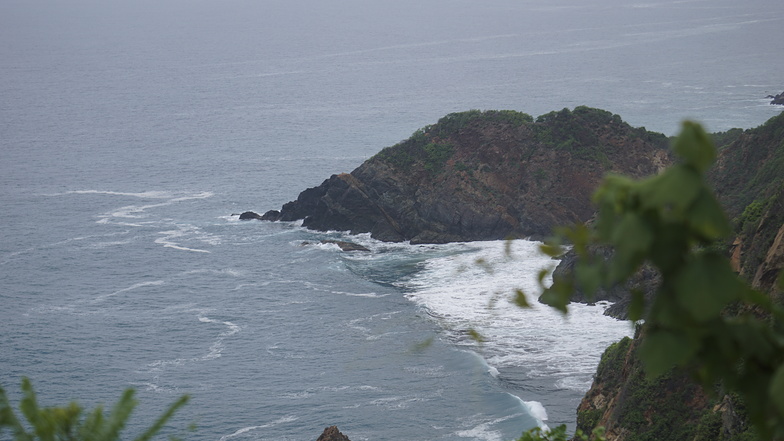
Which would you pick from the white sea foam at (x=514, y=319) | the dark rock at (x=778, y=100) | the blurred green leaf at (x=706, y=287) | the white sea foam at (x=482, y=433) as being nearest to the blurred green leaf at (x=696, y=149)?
the blurred green leaf at (x=706, y=287)

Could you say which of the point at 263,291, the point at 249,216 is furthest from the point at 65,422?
the point at 249,216

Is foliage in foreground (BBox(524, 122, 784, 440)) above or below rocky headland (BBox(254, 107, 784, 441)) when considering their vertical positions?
above

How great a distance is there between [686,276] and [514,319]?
52070 millimetres

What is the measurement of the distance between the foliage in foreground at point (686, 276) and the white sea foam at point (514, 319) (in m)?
37.8

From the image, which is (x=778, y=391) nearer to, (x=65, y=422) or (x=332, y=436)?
(x=65, y=422)

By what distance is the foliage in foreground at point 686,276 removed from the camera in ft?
11.7

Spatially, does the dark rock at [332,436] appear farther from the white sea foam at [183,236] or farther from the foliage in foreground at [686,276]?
the white sea foam at [183,236]

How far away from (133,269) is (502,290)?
2905cm

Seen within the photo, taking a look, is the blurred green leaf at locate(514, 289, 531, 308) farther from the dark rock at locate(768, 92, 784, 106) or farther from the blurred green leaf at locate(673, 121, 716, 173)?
the dark rock at locate(768, 92, 784, 106)

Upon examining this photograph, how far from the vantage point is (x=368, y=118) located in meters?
134

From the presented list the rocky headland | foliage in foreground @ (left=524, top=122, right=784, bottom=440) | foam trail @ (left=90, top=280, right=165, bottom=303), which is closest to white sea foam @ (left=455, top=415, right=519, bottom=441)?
the rocky headland

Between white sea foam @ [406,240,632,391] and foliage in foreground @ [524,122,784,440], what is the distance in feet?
124

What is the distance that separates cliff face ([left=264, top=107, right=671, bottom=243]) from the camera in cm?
7038

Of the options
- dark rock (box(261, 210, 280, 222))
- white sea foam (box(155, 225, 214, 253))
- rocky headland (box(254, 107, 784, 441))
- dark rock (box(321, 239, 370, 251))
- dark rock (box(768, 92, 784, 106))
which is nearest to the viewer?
rocky headland (box(254, 107, 784, 441))
